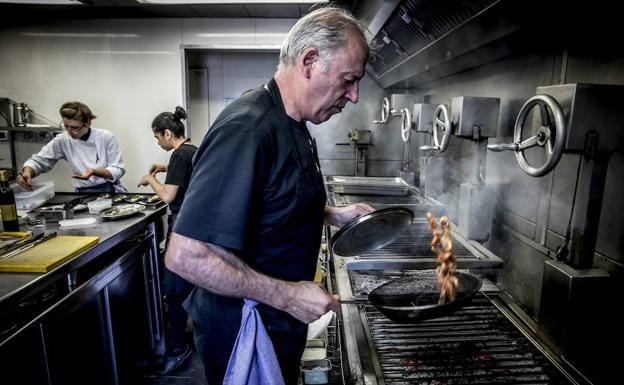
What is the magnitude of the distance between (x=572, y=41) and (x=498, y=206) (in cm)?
99

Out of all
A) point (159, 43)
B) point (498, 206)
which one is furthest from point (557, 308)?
point (159, 43)

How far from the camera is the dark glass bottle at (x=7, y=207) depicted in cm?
227

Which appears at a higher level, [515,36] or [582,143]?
[515,36]

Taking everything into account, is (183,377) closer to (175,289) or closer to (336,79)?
(175,289)

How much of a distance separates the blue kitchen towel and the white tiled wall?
436cm

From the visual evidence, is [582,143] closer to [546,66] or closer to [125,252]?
[546,66]

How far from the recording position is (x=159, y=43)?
4.96 meters

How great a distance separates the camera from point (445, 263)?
163cm

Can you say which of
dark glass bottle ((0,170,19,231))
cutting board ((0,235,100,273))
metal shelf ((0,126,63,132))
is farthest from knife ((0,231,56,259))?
metal shelf ((0,126,63,132))

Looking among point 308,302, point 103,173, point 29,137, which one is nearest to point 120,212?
point 103,173

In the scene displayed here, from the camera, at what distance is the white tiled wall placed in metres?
4.93

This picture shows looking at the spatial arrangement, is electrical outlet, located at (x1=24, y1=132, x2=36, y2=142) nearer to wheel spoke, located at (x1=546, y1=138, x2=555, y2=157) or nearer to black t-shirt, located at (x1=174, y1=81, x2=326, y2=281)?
black t-shirt, located at (x1=174, y1=81, x2=326, y2=281)

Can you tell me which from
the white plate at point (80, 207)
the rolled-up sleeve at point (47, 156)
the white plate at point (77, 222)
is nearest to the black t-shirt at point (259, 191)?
the white plate at point (77, 222)

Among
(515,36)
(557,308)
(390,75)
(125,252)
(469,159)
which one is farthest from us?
(390,75)
